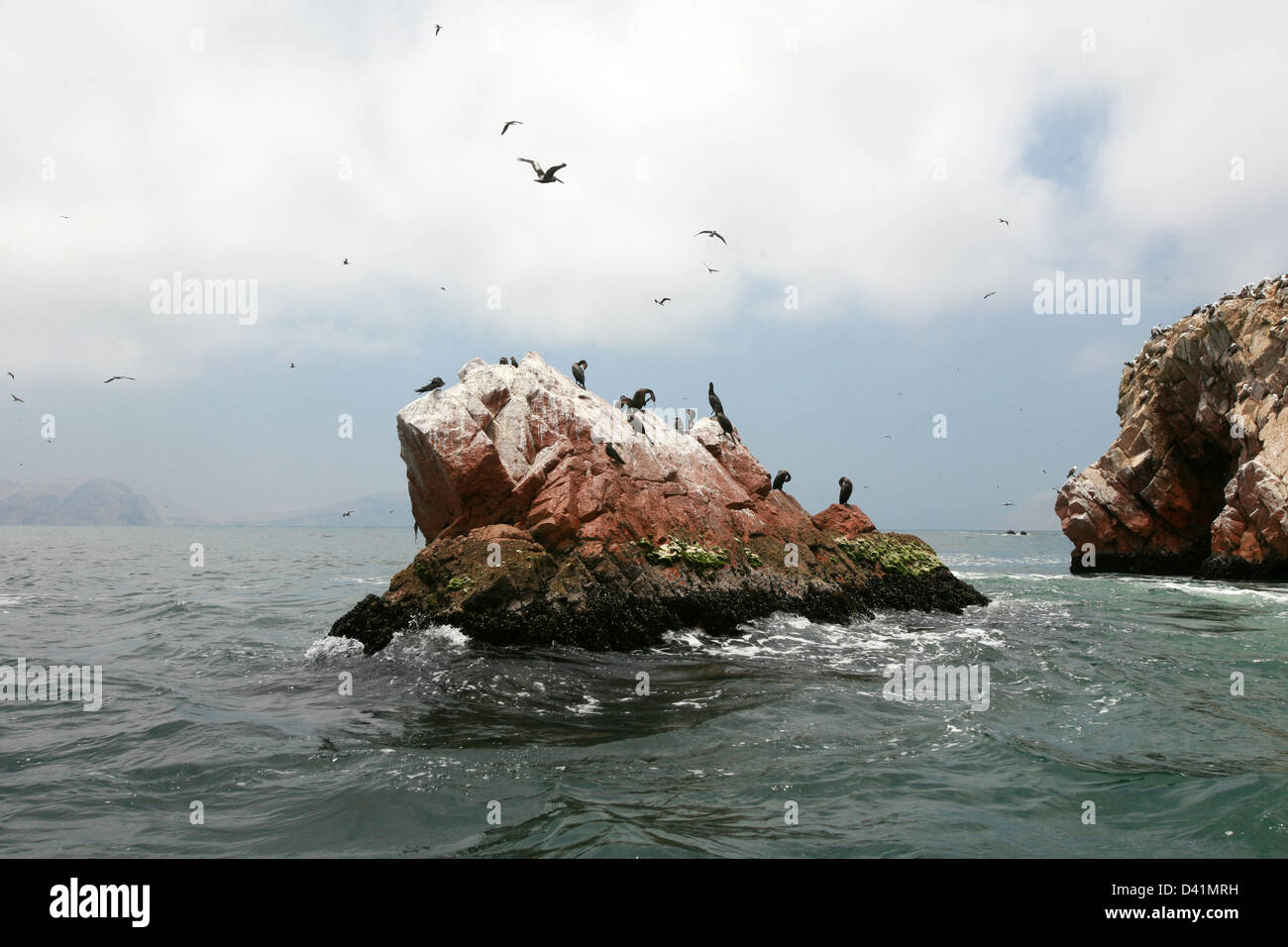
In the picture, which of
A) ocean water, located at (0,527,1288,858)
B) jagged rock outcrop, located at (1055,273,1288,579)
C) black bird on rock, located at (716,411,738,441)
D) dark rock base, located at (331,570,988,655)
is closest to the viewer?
ocean water, located at (0,527,1288,858)

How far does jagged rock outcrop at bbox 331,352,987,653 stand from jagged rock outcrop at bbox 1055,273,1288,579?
49.6ft

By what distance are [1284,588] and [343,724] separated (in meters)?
27.7

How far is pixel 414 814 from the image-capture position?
573cm

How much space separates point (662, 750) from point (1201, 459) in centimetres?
3585

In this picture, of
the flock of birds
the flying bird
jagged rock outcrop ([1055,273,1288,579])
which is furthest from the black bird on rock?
jagged rock outcrop ([1055,273,1288,579])

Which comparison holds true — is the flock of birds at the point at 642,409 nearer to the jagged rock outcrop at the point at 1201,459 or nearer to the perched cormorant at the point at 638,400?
the perched cormorant at the point at 638,400

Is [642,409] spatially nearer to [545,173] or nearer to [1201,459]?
[545,173]

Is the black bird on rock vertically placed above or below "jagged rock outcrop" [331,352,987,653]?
above

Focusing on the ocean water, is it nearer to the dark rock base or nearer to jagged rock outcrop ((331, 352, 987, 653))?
the dark rock base

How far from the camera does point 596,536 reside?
13164 mm

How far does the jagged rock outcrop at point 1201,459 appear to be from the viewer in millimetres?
25234

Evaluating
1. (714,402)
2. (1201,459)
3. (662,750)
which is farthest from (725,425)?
(1201,459)

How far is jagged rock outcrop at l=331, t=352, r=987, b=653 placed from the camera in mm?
12125
